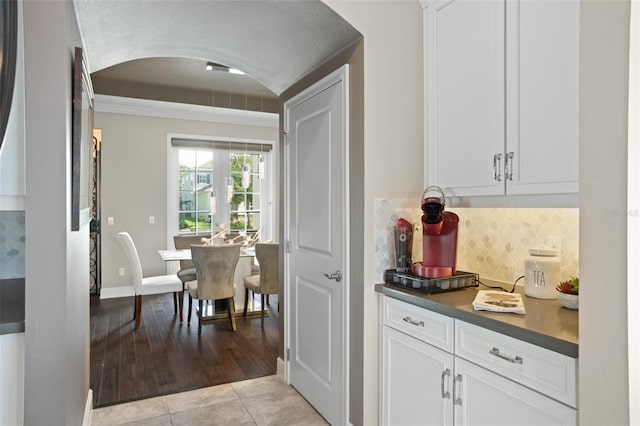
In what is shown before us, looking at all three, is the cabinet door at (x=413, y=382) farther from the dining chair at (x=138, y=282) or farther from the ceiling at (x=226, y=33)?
the dining chair at (x=138, y=282)

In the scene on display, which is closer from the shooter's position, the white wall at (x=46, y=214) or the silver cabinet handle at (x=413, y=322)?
the white wall at (x=46, y=214)

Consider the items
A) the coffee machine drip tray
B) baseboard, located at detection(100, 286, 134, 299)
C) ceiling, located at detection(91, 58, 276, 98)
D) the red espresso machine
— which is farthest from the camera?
baseboard, located at detection(100, 286, 134, 299)

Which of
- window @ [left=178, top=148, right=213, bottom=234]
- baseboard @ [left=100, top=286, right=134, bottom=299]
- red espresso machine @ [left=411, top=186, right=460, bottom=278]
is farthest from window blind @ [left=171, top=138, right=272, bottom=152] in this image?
red espresso machine @ [left=411, top=186, right=460, bottom=278]

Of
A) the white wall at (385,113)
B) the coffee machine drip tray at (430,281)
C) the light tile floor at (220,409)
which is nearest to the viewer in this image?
the coffee machine drip tray at (430,281)

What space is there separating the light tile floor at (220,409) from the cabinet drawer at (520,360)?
1.33 meters

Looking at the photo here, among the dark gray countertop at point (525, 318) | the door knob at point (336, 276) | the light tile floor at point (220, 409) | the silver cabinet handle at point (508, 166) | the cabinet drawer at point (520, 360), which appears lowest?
the light tile floor at point (220, 409)

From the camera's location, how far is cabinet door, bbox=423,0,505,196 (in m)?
1.87

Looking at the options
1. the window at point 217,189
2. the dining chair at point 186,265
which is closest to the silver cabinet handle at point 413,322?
the dining chair at point 186,265

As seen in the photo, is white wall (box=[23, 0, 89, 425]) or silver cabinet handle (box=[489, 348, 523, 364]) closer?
silver cabinet handle (box=[489, 348, 523, 364])

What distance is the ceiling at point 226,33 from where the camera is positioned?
221 cm

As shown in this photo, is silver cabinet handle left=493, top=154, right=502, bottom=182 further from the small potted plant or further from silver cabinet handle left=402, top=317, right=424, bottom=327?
silver cabinet handle left=402, top=317, right=424, bottom=327

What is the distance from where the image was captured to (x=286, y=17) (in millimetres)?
2324

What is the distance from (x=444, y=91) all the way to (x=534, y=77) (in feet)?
1.68

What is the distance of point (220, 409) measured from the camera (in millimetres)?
2713
